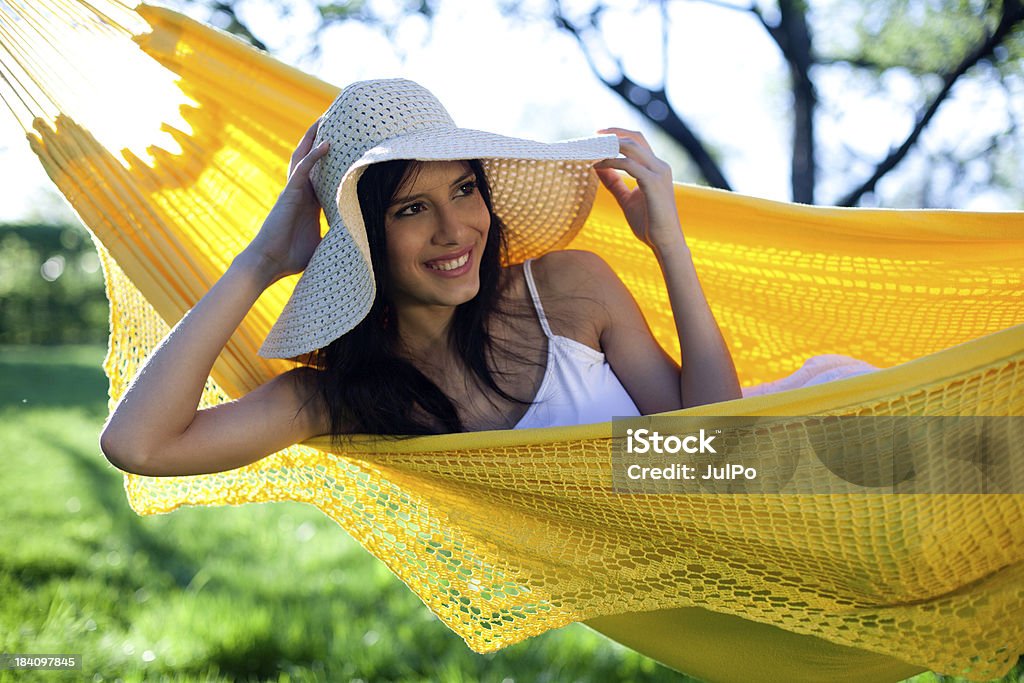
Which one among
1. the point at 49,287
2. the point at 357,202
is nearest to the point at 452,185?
the point at 357,202

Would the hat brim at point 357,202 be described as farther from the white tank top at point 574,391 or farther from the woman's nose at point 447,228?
the white tank top at point 574,391

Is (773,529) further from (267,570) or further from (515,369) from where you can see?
(267,570)

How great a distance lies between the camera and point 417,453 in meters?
1.47

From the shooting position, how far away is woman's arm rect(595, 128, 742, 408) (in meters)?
1.71

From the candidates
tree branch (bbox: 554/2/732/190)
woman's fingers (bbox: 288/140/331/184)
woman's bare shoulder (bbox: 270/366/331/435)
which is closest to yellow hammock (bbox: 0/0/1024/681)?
woman's bare shoulder (bbox: 270/366/331/435)

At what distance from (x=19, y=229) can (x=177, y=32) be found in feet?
29.0

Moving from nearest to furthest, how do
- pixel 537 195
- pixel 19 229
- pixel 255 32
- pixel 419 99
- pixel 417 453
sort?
pixel 417 453
pixel 419 99
pixel 537 195
pixel 255 32
pixel 19 229

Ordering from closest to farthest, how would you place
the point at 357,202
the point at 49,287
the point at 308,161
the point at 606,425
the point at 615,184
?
the point at 606,425 < the point at 357,202 < the point at 308,161 < the point at 615,184 < the point at 49,287

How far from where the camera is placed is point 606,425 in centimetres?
132

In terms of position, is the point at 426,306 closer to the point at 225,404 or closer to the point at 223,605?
the point at 225,404

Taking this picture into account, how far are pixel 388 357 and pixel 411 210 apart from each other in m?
0.30

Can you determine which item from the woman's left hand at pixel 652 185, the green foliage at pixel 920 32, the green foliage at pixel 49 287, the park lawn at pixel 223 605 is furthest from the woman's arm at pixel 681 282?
the green foliage at pixel 49 287

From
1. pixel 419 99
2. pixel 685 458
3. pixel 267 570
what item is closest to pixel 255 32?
pixel 267 570

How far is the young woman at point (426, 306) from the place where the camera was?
150 centimetres
